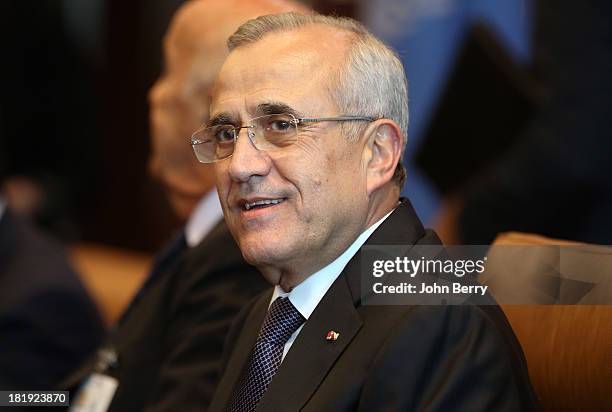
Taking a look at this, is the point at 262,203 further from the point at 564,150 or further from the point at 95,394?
the point at 564,150

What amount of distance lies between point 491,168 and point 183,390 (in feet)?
5.31

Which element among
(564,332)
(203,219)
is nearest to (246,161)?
(564,332)

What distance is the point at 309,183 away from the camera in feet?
6.15

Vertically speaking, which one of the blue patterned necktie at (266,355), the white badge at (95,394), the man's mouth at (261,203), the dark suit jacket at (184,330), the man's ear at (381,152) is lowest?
the white badge at (95,394)

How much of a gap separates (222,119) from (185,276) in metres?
0.69

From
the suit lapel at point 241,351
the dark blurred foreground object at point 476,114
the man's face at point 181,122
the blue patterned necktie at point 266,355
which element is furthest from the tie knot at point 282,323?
the dark blurred foreground object at point 476,114

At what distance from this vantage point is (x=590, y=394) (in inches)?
70.2

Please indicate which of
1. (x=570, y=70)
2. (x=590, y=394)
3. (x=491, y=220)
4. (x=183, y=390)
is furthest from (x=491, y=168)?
(x=590, y=394)

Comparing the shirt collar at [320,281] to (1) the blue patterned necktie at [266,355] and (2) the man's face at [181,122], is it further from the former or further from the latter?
(2) the man's face at [181,122]

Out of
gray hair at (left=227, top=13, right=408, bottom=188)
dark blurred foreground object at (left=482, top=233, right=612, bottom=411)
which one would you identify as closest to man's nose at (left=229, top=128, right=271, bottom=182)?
gray hair at (left=227, top=13, right=408, bottom=188)

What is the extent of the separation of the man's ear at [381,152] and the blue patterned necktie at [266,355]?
10.5 inches

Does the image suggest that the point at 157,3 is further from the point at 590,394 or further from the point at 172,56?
the point at 590,394

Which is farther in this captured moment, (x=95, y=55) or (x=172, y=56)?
(x=95, y=55)

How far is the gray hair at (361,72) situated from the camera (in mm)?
1898
